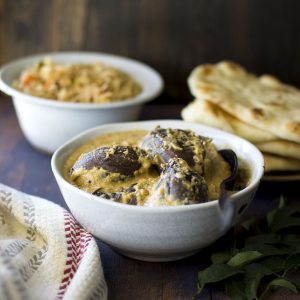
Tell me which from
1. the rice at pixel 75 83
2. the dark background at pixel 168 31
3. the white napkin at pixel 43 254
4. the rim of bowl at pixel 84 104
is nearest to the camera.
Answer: the white napkin at pixel 43 254

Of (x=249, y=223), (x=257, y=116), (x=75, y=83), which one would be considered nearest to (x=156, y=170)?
(x=249, y=223)

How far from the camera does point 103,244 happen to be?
1.41 metres

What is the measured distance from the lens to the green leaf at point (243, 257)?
122cm

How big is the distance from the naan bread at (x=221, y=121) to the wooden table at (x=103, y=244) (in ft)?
0.56

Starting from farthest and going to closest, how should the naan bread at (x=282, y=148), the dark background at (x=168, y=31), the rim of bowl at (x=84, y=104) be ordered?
the dark background at (x=168, y=31) < the rim of bowl at (x=84, y=104) < the naan bread at (x=282, y=148)

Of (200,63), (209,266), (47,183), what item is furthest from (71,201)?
(200,63)

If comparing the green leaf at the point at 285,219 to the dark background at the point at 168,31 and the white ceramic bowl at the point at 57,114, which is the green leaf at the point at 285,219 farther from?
the dark background at the point at 168,31

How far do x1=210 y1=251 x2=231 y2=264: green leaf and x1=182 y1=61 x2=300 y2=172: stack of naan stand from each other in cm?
38

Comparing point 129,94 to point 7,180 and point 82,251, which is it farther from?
point 82,251

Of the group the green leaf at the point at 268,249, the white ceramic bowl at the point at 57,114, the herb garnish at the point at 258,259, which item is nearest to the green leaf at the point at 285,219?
the herb garnish at the point at 258,259

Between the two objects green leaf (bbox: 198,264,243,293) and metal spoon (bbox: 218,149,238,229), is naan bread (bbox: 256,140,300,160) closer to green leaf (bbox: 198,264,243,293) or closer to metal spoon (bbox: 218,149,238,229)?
metal spoon (bbox: 218,149,238,229)

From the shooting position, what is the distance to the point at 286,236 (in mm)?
1384

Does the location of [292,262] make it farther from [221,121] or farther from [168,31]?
[168,31]

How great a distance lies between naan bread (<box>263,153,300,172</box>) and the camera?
1595mm
